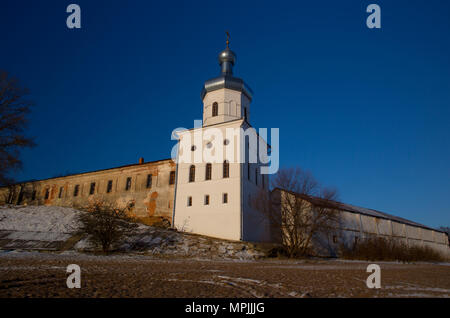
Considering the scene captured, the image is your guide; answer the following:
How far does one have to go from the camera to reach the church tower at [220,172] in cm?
2306

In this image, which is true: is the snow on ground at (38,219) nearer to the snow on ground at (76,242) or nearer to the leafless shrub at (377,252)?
the snow on ground at (76,242)

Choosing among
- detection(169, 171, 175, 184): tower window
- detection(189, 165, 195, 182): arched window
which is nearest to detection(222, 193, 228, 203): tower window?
detection(189, 165, 195, 182): arched window

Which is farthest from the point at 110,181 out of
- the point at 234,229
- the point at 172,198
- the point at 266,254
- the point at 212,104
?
the point at 266,254

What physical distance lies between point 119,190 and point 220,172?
12894 mm

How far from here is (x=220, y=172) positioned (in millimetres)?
24094

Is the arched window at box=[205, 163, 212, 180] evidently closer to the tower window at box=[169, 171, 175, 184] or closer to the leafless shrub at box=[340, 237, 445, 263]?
the tower window at box=[169, 171, 175, 184]

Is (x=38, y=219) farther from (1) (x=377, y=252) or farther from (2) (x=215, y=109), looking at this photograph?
(1) (x=377, y=252)

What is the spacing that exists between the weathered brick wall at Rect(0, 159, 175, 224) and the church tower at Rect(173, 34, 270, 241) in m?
2.79

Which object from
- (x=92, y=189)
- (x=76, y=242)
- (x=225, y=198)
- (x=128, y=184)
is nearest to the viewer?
(x=76, y=242)

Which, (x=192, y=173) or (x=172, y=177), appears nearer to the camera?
(x=192, y=173)

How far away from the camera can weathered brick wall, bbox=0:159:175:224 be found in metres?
27.7

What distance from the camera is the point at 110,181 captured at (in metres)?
32.4

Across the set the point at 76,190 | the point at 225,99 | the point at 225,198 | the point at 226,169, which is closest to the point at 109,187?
the point at 76,190

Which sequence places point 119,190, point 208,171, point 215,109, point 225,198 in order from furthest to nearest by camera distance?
point 119,190 → point 215,109 → point 208,171 → point 225,198
